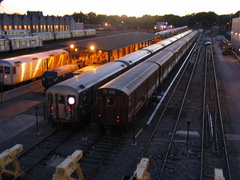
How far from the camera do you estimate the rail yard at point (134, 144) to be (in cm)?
1030

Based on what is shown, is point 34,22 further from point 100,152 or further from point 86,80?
point 100,152

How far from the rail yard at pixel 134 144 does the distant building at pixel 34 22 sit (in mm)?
48356

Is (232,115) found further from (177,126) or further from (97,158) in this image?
(97,158)

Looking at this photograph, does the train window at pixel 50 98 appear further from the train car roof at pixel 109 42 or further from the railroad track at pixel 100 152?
the train car roof at pixel 109 42

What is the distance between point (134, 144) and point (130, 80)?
3.72 m

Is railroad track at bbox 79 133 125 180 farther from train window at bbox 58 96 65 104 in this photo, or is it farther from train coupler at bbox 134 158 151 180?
train window at bbox 58 96 65 104

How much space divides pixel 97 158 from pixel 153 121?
18.2 feet

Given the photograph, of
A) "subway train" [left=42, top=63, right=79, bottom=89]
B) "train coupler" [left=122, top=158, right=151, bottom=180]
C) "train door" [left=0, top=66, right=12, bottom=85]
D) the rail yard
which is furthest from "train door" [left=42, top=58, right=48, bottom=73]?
"train coupler" [left=122, top=158, right=151, bottom=180]

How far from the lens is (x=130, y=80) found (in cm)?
1480

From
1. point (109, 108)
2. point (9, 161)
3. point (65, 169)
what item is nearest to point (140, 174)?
point (65, 169)

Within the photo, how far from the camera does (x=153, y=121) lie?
52.7 feet

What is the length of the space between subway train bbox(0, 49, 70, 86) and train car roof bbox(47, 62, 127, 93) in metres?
9.06

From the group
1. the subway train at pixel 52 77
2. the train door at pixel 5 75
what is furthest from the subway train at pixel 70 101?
the train door at pixel 5 75

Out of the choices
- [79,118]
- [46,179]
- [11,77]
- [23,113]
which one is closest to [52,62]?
[11,77]
